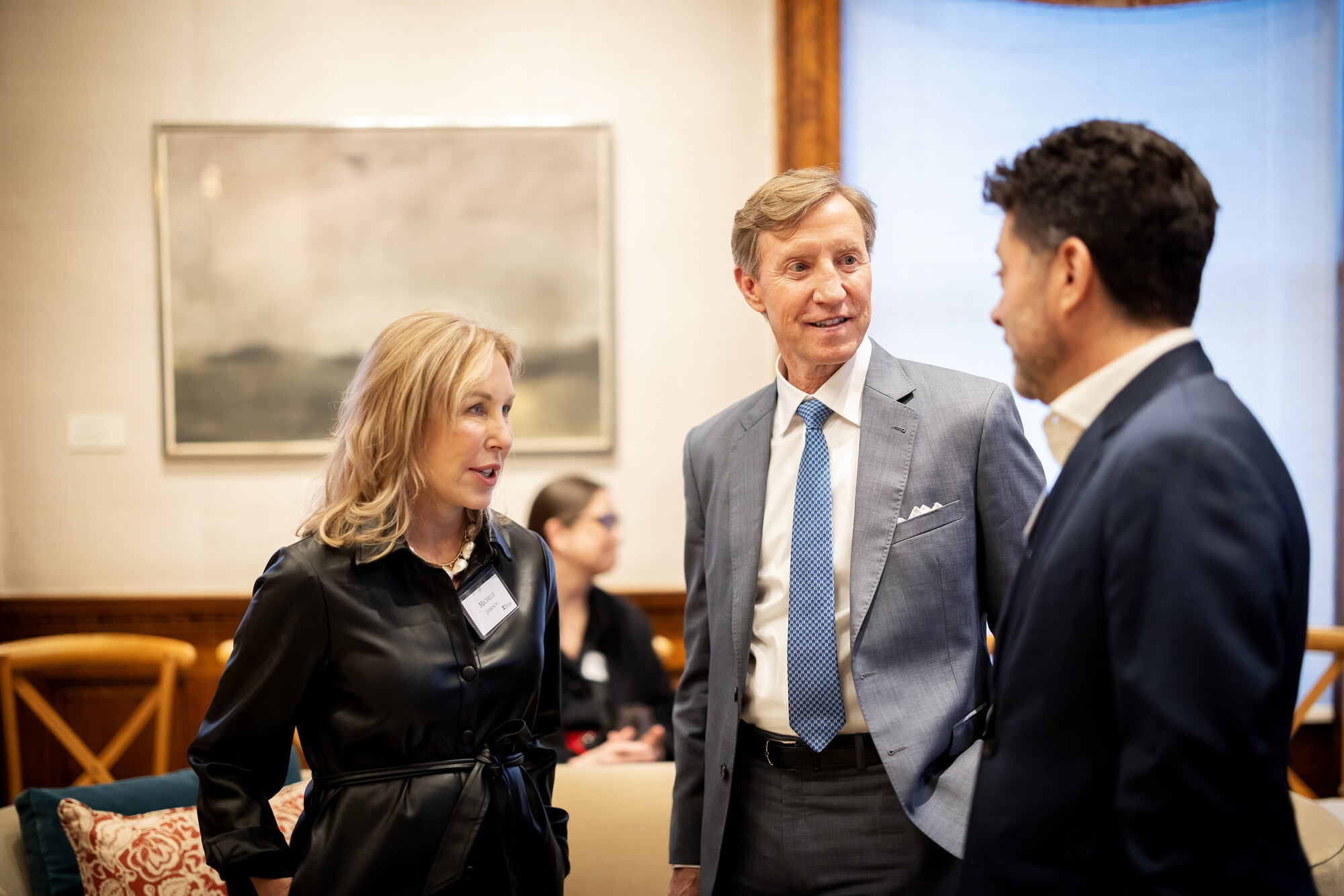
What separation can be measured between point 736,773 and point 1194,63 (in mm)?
3811

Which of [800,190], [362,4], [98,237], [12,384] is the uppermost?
[362,4]

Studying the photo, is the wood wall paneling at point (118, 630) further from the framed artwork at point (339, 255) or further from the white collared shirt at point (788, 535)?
the white collared shirt at point (788, 535)

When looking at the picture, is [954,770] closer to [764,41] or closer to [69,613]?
[764,41]

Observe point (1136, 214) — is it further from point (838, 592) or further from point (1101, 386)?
point (838, 592)

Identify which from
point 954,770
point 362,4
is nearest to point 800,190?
point 954,770

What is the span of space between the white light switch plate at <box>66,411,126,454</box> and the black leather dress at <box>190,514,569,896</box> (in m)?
3.00

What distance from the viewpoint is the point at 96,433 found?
3.97 metres

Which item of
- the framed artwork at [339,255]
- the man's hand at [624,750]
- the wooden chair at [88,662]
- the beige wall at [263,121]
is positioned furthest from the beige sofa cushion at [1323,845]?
the wooden chair at [88,662]

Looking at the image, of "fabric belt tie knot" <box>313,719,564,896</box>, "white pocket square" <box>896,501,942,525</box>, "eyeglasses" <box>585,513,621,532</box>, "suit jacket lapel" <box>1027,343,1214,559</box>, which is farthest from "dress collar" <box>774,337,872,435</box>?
"eyeglasses" <box>585,513,621,532</box>

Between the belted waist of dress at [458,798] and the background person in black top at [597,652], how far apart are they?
1164 mm

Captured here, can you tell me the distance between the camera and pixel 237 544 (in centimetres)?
398

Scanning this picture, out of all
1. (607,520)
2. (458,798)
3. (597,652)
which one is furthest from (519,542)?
(607,520)

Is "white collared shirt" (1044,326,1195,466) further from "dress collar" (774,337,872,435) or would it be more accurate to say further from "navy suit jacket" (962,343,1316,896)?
"dress collar" (774,337,872,435)

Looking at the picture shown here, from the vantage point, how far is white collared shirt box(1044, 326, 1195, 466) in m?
1.04
